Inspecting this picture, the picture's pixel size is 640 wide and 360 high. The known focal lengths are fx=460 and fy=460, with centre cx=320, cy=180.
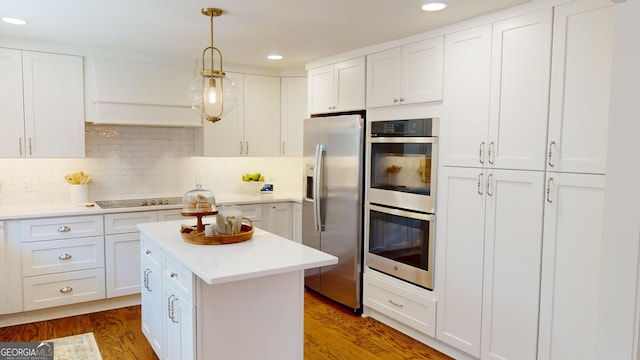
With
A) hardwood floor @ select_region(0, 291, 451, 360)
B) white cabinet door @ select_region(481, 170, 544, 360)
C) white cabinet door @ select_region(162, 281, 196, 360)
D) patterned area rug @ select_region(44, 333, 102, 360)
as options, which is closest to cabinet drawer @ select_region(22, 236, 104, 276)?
hardwood floor @ select_region(0, 291, 451, 360)

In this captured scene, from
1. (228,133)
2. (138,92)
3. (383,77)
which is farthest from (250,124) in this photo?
(383,77)

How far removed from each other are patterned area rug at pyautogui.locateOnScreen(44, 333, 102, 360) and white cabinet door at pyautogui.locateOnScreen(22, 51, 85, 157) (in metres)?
1.55

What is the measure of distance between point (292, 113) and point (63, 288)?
2744 millimetres

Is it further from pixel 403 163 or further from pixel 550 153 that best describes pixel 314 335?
pixel 550 153

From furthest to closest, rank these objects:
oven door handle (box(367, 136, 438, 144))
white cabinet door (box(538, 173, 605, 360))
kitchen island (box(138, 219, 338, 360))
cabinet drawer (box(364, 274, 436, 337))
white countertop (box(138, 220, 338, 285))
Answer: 1. cabinet drawer (box(364, 274, 436, 337))
2. oven door handle (box(367, 136, 438, 144))
3. white cabinet door (box(538, 173, 605, 360))
4. kitchen island (box(138, 219, 338, 360))
5. white countertop (box(138, 220, 338, 285))

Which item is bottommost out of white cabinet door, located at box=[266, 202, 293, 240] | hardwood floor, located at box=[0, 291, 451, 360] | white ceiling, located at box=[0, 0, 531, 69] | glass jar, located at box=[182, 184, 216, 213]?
hardwood floor, located at box=[0, 291, 451, 360]

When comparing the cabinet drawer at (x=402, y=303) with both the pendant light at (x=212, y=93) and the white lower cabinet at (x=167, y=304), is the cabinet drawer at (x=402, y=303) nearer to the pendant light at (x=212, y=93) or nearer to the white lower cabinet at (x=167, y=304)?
the white lower cabinet at (x=167, y=304)

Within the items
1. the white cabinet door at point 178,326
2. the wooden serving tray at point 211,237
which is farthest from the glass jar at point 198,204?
the white cabinet door at point 178,326

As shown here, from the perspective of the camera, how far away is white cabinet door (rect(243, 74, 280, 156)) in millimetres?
4910

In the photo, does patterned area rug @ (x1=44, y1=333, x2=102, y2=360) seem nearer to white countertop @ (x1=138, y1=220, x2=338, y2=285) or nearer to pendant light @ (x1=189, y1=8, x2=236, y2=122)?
white countertop @ (x1=138, y1=220, x2=338, y2=285)

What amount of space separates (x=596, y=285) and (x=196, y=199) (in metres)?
2.25

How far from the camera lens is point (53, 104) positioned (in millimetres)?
3924

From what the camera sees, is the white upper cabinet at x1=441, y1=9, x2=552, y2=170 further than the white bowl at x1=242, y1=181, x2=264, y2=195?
No

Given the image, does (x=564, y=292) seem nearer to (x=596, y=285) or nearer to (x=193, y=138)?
(x=596, y=285)
